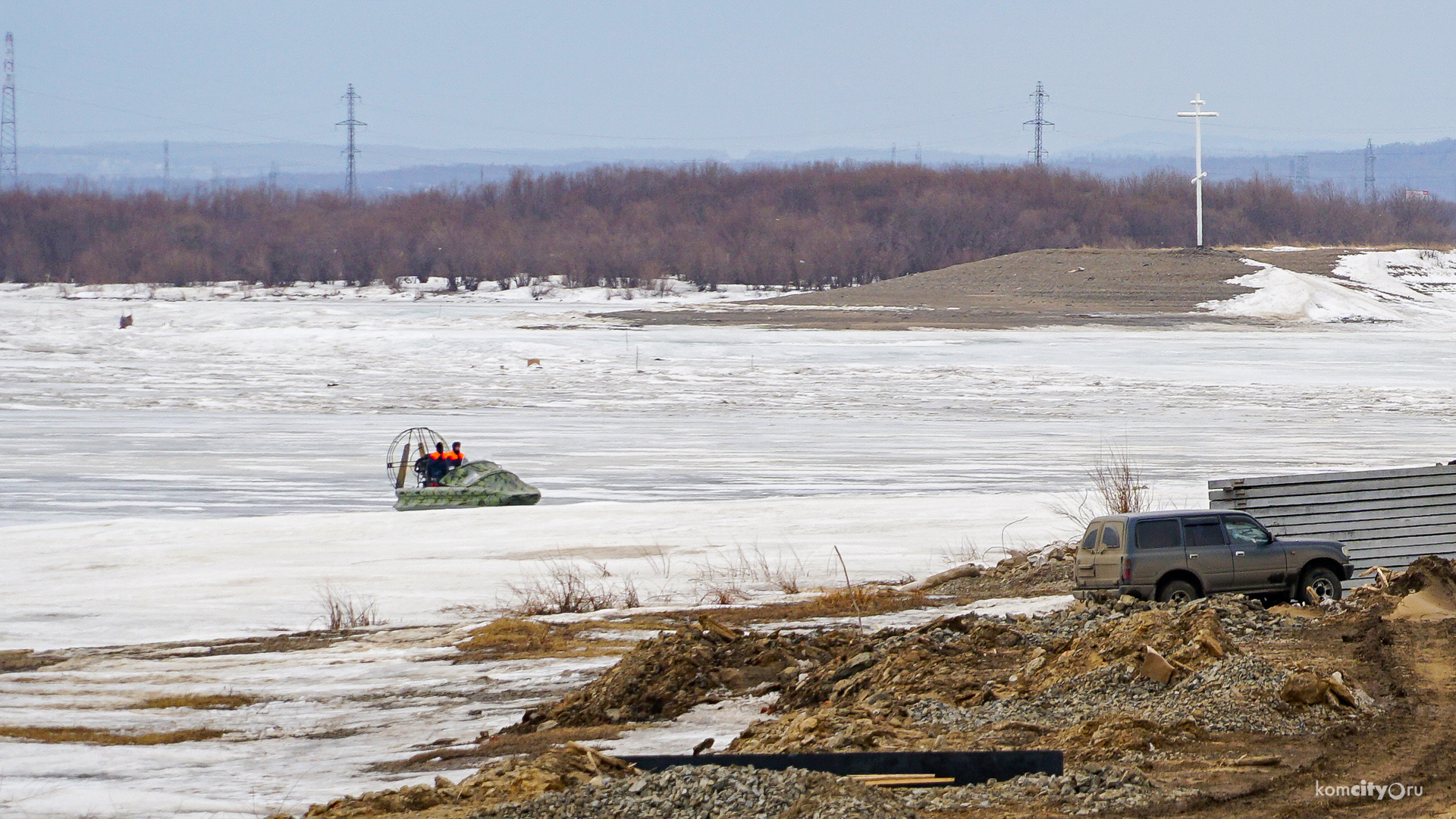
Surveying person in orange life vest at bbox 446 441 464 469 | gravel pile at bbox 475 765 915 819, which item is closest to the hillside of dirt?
person in orange life vest at bbox 446 441 464 469

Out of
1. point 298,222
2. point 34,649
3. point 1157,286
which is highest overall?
point 298,222

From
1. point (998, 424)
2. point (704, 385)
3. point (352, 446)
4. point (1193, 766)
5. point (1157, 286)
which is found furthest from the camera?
point (1157, 286)

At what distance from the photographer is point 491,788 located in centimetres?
725

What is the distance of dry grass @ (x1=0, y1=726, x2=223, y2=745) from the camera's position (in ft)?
31.9

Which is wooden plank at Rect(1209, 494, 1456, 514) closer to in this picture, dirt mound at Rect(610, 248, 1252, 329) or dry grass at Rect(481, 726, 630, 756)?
dry grass at Rect(481, 726, 630, 756)

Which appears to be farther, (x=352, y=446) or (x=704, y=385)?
(x=704, y=385)

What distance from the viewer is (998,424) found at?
30594mm

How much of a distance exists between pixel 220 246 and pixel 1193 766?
11723cm

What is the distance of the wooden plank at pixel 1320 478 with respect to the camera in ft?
47.7

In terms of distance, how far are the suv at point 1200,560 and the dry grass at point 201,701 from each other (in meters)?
6.79

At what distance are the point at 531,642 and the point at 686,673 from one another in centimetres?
266

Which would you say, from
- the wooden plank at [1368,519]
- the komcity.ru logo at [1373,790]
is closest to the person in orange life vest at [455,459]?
the wooden plank at [1368,519]

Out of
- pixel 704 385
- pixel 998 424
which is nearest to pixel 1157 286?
pixel 704 385

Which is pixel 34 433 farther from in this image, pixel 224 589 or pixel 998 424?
pixel 998 424
